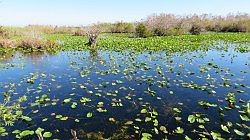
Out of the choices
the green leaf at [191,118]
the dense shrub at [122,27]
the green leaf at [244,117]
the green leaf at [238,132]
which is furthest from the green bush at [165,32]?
the green leaf at [238,132]

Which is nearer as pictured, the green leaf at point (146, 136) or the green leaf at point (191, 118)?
the green leaf at point (146, 136)

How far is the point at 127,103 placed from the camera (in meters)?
7.02

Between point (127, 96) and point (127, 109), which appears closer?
point (127, 109)

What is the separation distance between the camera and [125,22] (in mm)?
46625

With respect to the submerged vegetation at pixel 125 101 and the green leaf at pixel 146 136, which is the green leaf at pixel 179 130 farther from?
the green leaf at pixel 146 136

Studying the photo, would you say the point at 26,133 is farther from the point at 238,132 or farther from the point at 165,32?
the point at 165,32

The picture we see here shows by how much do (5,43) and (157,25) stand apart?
76.8ft

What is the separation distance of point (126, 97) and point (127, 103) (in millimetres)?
462

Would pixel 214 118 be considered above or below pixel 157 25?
below

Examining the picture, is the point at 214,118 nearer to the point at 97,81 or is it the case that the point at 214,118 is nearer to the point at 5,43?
the point at 97,81

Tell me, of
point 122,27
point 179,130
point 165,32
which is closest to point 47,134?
point 179,130

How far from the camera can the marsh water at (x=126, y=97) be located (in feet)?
17.8

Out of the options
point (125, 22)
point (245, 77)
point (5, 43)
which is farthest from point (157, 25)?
point (245, 77)

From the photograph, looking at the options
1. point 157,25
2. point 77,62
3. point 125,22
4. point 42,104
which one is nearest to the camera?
point 42,104
